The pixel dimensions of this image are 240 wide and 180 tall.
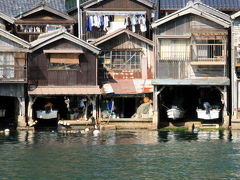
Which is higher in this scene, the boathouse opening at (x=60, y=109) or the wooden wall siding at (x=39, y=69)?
the wooden wall siding at (x=39, y=69)

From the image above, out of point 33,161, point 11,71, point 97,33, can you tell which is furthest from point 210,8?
point 33,161

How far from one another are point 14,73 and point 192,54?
37.2ft

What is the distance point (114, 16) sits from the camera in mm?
60469

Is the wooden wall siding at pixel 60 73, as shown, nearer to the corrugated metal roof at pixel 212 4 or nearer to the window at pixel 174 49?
the window at pixel 174 49

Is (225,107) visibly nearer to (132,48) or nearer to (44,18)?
(132,48)

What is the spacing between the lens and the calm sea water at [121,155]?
38156 millimetres

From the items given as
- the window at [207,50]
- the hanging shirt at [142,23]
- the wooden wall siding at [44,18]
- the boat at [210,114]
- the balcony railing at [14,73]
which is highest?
the wooden wall siding at [44,18]

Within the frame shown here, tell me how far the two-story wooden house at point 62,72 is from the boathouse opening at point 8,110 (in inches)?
50.3

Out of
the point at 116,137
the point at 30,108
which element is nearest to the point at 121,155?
the point at 116,137

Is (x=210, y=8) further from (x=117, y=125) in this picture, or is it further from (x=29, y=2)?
(x=29, y=2)

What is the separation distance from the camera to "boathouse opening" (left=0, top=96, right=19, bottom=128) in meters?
55.8

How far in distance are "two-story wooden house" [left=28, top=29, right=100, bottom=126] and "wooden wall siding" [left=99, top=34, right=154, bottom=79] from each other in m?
1.70

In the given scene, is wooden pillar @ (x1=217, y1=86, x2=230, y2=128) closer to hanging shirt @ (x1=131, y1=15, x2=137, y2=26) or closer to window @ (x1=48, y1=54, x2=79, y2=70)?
hanging shirt @ (x1=131, y1=15, x2=137, y2=26)

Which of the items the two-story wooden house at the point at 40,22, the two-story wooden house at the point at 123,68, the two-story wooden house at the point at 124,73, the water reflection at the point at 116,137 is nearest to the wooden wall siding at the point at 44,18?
the two-story wooden house at the point at 40,22
